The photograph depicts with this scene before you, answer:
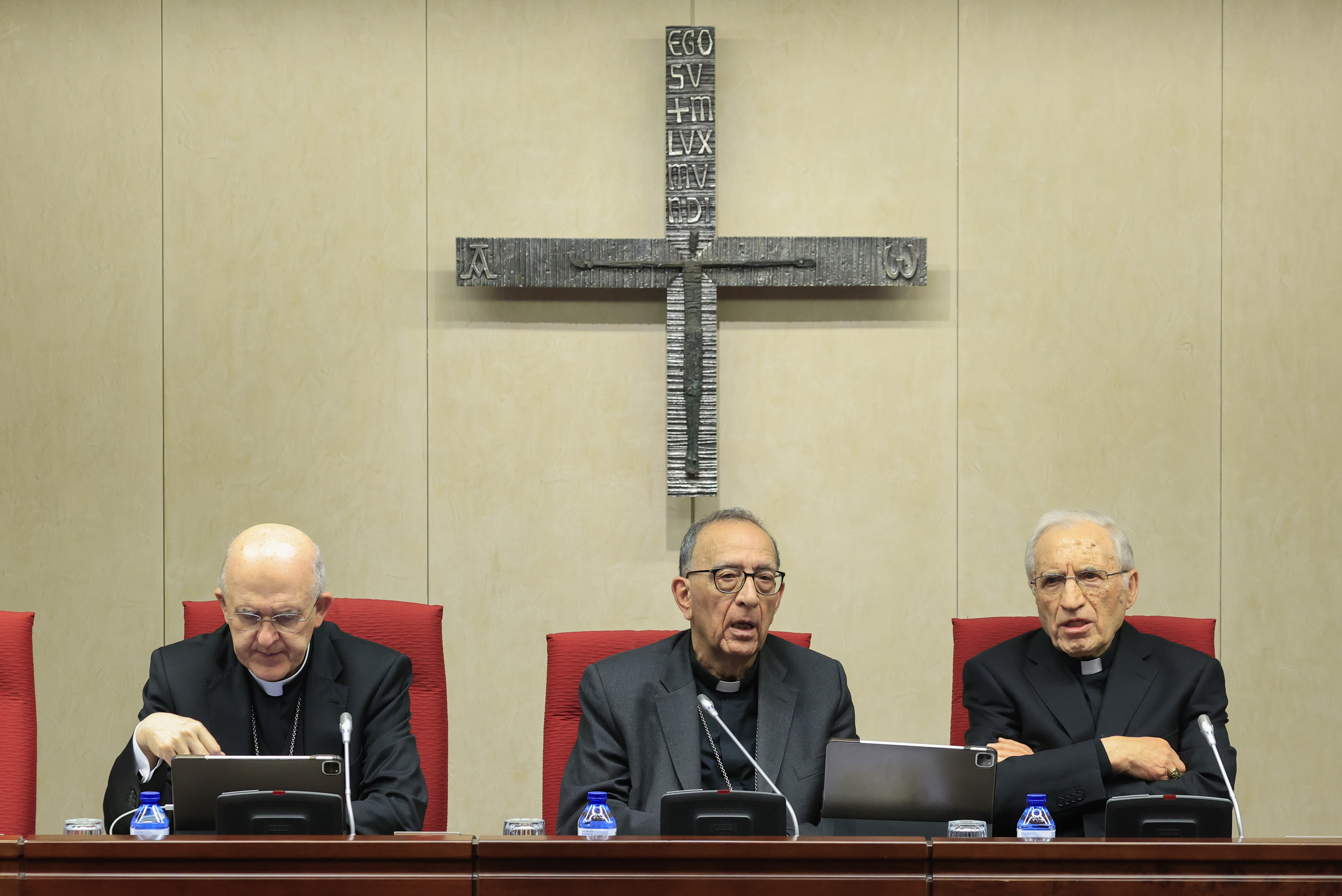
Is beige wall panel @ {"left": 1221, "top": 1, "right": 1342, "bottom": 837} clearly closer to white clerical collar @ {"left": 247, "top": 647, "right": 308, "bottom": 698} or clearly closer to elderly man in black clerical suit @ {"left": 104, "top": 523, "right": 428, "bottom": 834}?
elderly man in black clerical suit @ {"left": 104, "top": 523, "right": 428, "bottom": 834}

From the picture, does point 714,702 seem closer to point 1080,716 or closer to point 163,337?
point 1080,716

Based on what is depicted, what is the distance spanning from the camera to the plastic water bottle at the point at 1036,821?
1.99m

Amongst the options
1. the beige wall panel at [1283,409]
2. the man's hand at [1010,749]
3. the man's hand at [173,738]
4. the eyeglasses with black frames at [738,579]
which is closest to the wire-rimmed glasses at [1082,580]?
the man's hand at [1010,749]

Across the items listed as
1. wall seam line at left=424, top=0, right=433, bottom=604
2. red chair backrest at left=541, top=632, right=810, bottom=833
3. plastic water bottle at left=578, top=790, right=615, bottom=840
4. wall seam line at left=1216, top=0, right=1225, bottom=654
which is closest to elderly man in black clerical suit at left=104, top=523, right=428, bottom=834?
red chair backrest at left=541, top=632, right=810, bottom=833

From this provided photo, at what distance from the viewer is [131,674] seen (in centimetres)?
373

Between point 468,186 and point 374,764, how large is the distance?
191 centimetres

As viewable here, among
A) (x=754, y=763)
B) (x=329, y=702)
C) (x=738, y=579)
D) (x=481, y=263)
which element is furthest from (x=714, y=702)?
(x=481, y=263)

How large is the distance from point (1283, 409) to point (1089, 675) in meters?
1.57

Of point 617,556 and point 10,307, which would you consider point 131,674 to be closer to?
point 10,307

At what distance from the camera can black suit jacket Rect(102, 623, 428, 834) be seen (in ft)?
8.24

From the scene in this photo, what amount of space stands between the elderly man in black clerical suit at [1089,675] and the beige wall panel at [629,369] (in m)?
1.04

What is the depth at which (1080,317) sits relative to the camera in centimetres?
379
